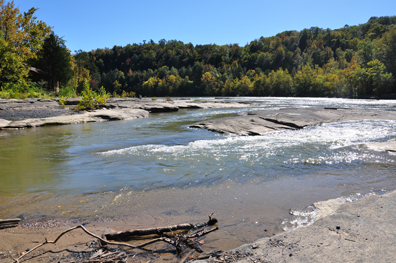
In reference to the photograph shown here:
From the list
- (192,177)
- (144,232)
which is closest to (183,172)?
(192,177)

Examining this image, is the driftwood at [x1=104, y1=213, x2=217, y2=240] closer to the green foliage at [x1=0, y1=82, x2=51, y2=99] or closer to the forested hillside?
the green foliage at [x1=0, y1=82, x2=51, y2=99]

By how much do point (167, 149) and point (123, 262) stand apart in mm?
4552

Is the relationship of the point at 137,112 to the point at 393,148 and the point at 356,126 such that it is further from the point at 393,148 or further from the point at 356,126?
the point at 393,148

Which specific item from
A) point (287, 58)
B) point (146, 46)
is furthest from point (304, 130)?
point (146, 46)

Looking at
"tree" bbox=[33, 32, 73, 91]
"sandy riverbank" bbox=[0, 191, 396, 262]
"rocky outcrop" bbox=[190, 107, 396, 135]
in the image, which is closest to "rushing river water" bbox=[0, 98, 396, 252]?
"sandy riverbank" bbox=[0, 191, 396, 262]

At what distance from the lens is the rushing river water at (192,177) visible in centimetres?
296

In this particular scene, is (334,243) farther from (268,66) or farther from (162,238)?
(268,66)

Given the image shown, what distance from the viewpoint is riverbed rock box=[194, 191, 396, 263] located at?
6.16 ft

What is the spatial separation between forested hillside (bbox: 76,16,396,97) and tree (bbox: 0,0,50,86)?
110 ft

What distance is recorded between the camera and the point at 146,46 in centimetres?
15725

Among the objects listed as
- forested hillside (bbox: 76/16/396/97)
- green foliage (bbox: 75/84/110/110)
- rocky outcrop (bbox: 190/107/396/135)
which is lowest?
rocky outcrop (bbox: 190/107/396/135)

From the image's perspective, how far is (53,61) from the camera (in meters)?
27.6

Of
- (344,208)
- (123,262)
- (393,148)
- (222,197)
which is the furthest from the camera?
(393,148)

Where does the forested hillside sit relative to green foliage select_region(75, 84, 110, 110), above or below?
above
